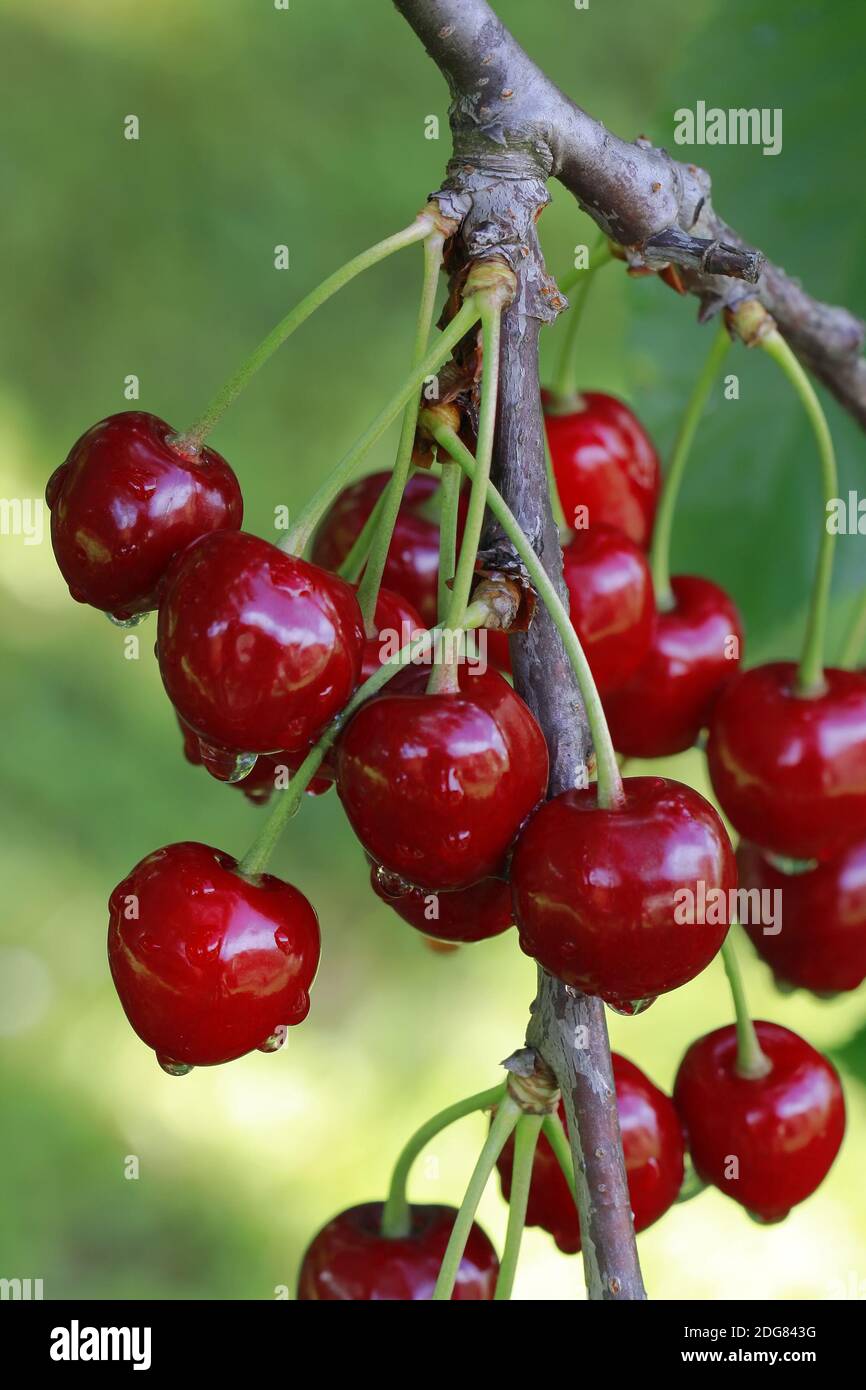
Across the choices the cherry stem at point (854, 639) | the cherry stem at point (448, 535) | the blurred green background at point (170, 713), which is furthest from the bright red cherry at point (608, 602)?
the blurred green background at point (170, 713)

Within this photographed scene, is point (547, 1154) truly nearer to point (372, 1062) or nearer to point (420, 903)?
point (420, 903)

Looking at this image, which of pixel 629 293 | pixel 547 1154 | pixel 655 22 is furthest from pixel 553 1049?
pixel 655 22

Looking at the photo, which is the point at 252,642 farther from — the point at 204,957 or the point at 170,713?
the point at 170,713

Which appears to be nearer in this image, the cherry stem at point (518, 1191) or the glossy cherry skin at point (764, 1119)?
the cherry stem at point (518, 1191)

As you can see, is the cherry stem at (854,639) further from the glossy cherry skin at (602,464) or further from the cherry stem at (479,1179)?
the cherry stem at (479,1179)

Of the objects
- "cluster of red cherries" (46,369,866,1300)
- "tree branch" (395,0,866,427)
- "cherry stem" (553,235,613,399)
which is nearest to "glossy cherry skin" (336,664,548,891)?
"cluster of red cherries" (46,369,866,1300)

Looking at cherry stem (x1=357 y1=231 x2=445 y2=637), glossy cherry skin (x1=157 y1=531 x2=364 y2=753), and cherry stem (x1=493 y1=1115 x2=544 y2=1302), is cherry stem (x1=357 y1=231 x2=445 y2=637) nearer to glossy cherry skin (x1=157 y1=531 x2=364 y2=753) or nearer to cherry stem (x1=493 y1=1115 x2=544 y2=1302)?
glossy cherry skin (x1=157 y1=531 x2=364 y2=753)

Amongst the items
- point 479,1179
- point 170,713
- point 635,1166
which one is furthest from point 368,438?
point 170,713
